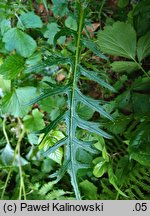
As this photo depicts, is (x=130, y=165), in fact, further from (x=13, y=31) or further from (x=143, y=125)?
(x=13, y=31)

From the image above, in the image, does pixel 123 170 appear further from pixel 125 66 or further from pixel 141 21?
pixel 141 21

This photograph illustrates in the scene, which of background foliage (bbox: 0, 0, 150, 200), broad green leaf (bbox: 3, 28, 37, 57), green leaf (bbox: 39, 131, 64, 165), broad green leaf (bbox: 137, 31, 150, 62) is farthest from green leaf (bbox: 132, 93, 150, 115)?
broad green leaf (bbox: 3, 28, 37, 57)

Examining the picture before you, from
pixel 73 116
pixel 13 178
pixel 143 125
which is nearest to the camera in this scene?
pixel 73 116

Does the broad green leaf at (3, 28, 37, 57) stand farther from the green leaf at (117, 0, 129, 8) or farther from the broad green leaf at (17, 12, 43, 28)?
the green leaf at (117, 0, 129, 8)

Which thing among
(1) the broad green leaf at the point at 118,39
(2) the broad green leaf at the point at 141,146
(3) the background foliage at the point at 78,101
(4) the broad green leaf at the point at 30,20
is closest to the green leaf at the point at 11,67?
(3) the background foliage at the point at 78,101

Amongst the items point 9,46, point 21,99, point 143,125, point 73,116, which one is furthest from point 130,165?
point 9,46

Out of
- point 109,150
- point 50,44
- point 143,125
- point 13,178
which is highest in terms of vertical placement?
point 50,44
